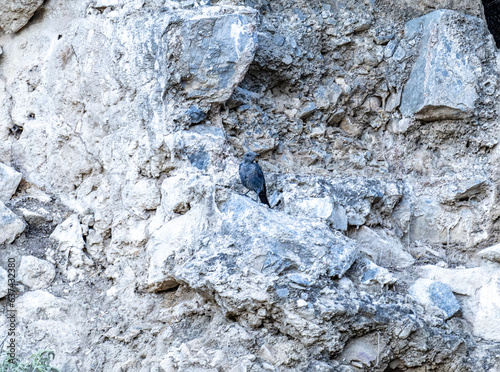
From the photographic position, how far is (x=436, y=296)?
13.1ft

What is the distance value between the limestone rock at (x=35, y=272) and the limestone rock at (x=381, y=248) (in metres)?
2.28

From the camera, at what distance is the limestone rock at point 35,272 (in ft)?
14.8

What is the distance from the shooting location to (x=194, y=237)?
4.19 m

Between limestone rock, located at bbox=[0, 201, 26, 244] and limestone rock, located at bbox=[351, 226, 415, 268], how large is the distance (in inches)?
100

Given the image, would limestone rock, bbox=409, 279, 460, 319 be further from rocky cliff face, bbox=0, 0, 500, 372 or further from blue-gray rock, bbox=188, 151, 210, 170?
blue-gray rock, bbox=188, 151, 210, 170

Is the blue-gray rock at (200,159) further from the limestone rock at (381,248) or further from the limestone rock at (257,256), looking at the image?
the limestone rock at (381,248)

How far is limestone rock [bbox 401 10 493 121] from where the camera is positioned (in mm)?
5027

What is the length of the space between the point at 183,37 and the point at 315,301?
2.27 meters

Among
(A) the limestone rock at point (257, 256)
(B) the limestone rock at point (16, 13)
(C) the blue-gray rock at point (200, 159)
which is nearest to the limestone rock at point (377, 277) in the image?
(A) the limestone rock at point (257, 256)

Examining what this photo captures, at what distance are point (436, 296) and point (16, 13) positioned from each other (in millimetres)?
4406

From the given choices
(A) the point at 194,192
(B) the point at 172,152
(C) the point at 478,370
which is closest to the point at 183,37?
(B) the point at 172,152

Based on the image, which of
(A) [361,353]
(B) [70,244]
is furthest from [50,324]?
(A) [361,353]
